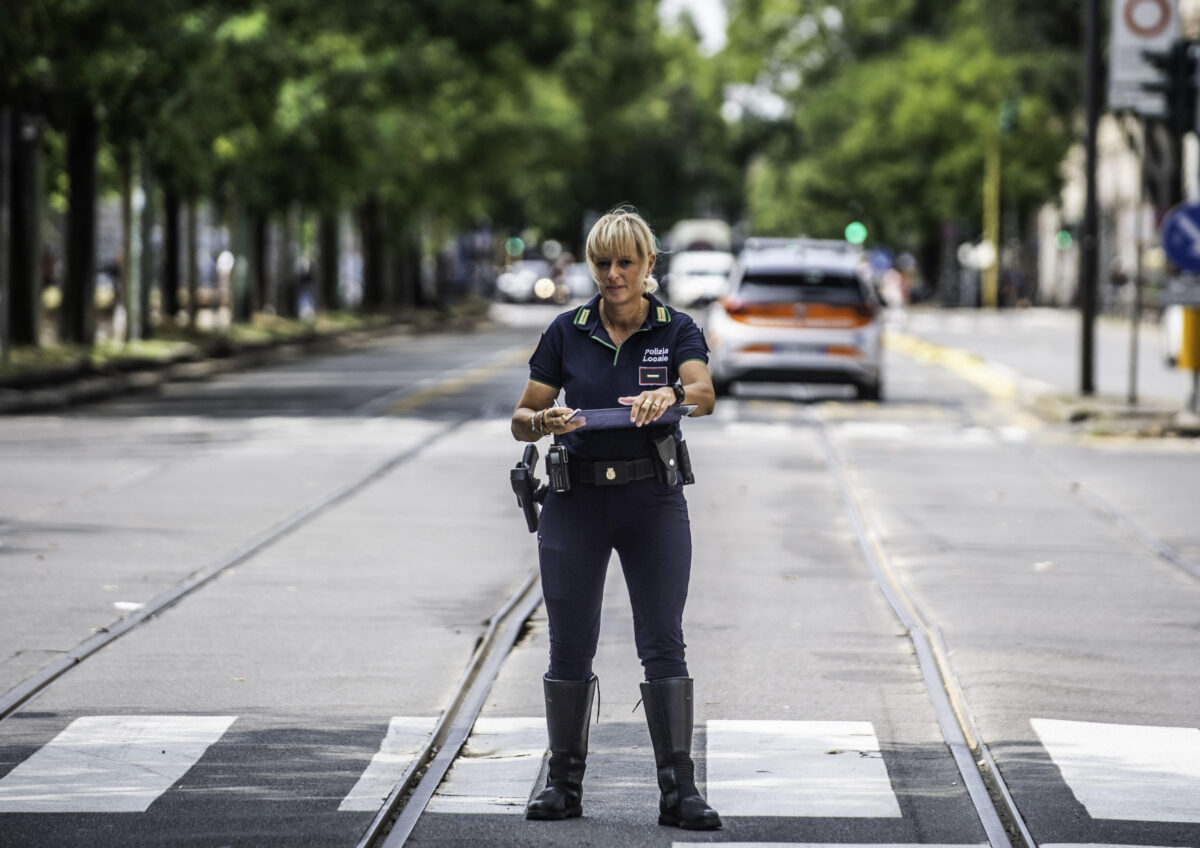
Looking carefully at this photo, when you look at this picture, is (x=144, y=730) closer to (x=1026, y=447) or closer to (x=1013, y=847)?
(x=1013, y=847)

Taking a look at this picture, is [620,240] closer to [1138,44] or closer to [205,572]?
[205,572]

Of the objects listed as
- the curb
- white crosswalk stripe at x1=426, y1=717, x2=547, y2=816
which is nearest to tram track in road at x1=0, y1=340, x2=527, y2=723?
white crosswalk stripe at x1=426, y1=717, x2=547, y2=816

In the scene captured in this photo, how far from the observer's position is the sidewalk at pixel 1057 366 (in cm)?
2244

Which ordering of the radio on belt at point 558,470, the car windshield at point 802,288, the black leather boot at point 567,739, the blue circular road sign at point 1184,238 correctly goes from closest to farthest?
1. the radio on belt at point 558,470
2. the black leather boot at point 567,739
3. the blue circular road sign at point 1184,238
4. the car windshield at point 802,288

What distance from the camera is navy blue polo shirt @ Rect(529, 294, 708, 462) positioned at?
613 centimetres

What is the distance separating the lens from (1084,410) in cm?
2309

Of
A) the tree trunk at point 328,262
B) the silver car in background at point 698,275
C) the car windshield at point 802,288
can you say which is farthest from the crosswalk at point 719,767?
the silver car in background at point 698,275

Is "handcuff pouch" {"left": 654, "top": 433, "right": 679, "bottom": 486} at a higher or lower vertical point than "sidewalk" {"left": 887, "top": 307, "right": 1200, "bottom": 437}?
higher

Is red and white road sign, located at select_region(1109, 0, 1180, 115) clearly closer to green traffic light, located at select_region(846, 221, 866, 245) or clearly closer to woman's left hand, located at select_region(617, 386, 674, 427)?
woman's left hand, located at select_region(617, 386, 674, 427)

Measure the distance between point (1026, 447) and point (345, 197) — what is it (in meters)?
26.8

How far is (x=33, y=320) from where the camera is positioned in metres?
28.8

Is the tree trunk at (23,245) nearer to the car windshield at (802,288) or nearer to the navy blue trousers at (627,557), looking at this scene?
the car windshield at (802,288)

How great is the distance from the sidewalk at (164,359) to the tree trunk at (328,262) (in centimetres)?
53

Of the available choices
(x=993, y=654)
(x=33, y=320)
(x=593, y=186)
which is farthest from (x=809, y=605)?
(x=593, y=186)
